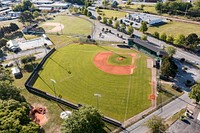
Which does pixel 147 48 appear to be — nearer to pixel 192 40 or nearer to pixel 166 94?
pixel 192 40

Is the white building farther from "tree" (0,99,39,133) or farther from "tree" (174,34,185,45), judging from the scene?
"tree" (0,99,39,133)

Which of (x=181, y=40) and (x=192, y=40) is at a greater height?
(x=192, y=40)

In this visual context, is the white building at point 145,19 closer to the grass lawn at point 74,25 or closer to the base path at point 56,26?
the grass lawn at point 74,25

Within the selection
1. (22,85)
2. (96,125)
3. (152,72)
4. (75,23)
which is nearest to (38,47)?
(22,85)

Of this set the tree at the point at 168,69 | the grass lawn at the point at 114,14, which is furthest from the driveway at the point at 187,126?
the grass lawn at the point at 114,14

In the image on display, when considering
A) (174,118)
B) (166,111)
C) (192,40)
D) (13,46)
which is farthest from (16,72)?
(192,40)
